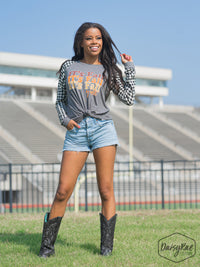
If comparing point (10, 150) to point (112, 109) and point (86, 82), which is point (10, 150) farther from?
point (86, 82)

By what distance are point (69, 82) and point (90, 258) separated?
158cm

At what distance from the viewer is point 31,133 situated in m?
32.5

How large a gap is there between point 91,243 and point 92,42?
206cm

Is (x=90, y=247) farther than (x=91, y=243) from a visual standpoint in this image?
No

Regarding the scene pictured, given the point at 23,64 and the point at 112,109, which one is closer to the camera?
the point at 112,109

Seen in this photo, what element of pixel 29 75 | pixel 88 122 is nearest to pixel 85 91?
pixel 88 122

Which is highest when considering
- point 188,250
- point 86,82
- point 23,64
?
point 23,64

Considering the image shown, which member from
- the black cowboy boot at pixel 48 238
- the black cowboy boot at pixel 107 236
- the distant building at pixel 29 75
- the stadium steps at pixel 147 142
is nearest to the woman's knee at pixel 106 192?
the black cowboy boot at pixel 107 236

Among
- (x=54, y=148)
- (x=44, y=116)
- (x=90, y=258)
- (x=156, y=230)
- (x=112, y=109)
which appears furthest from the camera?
(x=112, y=109)

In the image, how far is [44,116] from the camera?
37188 millimetres

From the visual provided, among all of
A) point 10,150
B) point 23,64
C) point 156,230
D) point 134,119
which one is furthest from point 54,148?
point 156,230

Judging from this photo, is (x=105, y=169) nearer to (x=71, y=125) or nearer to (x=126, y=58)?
(x=71, y=125)

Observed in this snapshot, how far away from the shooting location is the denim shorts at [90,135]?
3.75 m

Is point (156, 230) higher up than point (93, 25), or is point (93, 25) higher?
point (93, 25)
